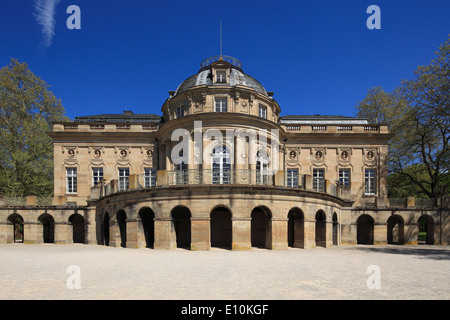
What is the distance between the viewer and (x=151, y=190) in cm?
2005

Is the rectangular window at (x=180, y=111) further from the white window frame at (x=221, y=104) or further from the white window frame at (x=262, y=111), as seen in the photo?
the white window frame at (x=262, y=111)

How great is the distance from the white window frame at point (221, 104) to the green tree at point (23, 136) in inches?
831

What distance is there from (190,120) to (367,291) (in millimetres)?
20380

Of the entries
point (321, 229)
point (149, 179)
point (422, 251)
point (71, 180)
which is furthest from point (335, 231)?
point (71, 180)

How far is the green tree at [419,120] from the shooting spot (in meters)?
28.5

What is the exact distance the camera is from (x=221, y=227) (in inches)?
928

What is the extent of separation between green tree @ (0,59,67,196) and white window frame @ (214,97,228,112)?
21.1 metres

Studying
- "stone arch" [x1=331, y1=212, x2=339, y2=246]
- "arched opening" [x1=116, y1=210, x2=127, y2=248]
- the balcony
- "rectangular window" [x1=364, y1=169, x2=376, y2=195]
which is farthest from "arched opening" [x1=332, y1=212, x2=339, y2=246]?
"arched opening" [x1=116, y1=210, x2=127, y2=248]

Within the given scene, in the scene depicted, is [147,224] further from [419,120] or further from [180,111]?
[419,120]

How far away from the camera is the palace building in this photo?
771 inches

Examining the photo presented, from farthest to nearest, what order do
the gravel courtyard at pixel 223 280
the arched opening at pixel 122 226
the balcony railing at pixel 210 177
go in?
the arched opening at pixel 122 226 → the balcony railing at pixel 210 177 → the gravel courtyard at pixel 223 280

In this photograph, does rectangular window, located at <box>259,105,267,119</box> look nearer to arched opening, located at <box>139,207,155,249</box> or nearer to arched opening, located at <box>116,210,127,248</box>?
arched opening, located at <box>139,207,155,249</box>

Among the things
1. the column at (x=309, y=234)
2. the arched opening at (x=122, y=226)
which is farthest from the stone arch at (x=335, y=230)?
the arched opening at (x=122, y=226)
